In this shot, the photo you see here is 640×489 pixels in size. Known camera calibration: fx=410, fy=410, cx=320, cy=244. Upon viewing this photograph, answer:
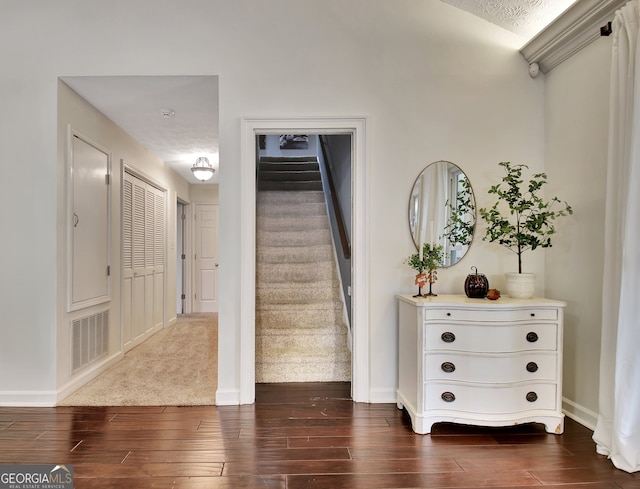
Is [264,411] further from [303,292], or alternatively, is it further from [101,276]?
[101,276]

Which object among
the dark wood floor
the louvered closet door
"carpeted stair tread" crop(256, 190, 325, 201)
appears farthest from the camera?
"carpeted stair tread" crop(256, 190, 325, 201)

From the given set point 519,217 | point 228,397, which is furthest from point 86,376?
point 519,217

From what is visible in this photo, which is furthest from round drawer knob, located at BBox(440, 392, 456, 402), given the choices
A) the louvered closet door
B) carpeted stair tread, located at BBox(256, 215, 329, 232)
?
the louvered closet door

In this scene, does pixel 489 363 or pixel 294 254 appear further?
pixel 294 254

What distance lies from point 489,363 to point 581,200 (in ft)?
4.16

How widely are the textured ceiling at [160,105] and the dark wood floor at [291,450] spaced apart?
7.98 feet

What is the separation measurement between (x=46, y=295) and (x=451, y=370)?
2909mm

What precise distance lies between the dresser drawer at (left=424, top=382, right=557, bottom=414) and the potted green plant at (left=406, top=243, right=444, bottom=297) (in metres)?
0.64

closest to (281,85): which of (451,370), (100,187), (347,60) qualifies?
(347,60)

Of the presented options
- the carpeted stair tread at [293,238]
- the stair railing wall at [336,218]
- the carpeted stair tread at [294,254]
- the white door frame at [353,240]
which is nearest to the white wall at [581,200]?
the white door frame at [353,240]

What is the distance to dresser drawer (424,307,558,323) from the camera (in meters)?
2.50

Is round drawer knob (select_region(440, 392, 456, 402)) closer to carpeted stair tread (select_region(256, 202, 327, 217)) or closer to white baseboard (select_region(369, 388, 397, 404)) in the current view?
white baseboard (select_region(369, 388, 397, 404))

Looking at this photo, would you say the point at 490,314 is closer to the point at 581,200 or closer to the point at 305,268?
the point at 581,200

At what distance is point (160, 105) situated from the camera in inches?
141
